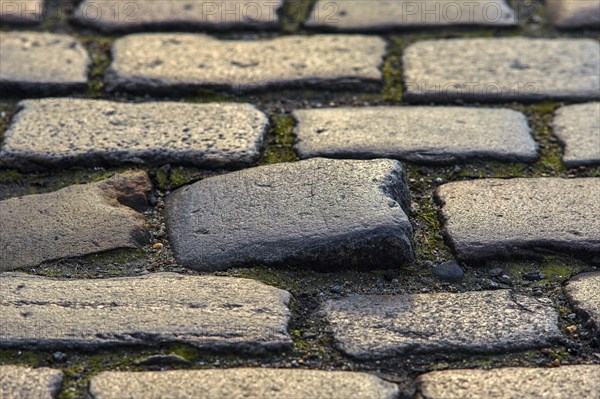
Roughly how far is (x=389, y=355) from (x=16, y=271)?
804 mm

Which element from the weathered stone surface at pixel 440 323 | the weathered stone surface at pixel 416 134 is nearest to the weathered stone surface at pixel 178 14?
the weathered stone surface at pixel 416 134

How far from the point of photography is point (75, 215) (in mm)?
2166

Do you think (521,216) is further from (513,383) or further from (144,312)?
(144,312)

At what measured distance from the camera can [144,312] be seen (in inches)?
71.8

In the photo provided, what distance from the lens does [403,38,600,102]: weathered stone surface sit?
270cm

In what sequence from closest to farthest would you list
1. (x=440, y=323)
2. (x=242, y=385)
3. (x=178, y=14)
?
1. (x=242, y=385)
2. (x=440, y=323)
3. (x=178, y=14)

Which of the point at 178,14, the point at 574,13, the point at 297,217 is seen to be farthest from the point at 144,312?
the point at 574,13

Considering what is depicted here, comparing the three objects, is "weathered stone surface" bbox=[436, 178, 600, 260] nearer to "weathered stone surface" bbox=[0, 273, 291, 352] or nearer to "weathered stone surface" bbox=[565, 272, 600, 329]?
"weathered stone surface" bbox=[565, 272, 600, 329]

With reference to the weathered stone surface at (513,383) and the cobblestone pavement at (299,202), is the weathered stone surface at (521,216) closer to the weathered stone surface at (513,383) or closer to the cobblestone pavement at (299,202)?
the cobblestone pavement at (299,202)

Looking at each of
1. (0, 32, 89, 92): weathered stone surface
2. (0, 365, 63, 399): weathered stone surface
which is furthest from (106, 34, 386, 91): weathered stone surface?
(0, 365, 63, 399): weathered stone surface

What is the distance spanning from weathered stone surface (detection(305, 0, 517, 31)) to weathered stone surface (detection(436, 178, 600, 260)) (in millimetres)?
1027

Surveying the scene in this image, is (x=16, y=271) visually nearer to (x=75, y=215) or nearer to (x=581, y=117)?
(x=75, y=215)

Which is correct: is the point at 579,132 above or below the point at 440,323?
above

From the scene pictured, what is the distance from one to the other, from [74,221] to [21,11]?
4.41ft
